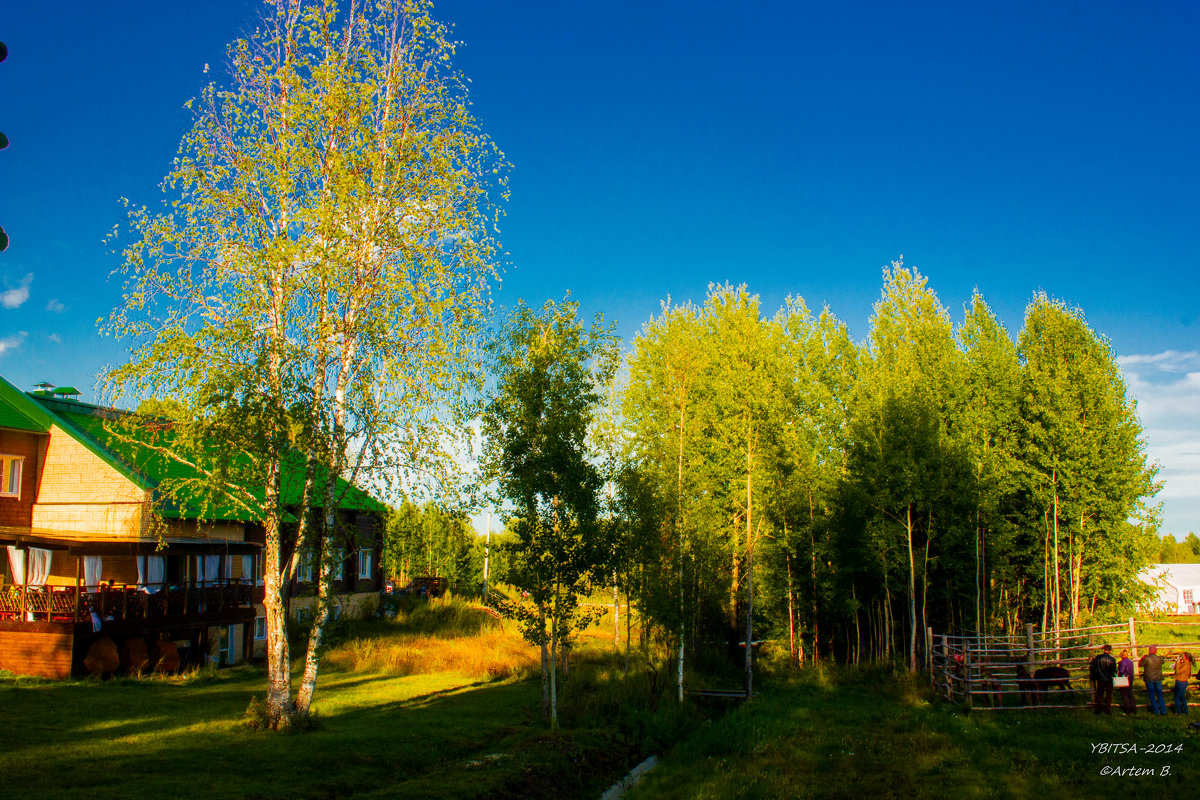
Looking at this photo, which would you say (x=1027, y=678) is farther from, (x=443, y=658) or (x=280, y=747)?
(x=443, y=658)

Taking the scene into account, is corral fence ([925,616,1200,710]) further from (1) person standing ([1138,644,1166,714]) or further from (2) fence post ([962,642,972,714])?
(1) person standing ([1138,644,1166,714])

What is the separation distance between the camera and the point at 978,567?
104 ft

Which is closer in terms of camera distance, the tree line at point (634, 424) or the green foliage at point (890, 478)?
the tree line at point (634, 424)

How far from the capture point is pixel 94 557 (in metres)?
28.9

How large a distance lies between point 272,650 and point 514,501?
23.0 feet

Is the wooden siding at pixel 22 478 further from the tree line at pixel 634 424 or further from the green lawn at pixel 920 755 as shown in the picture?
the green lawn at pixel 920 755

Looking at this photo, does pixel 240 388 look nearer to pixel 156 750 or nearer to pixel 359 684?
pixel 156 750

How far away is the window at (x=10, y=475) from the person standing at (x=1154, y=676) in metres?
36.9

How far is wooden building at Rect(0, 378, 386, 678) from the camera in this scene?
2425 centimetres

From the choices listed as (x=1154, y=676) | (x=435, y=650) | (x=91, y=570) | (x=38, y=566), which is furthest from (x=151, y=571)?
(x=1154, y=676)

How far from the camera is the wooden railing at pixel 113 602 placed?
80.0 ft

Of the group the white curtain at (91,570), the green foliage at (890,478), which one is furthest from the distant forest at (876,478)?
the white curtain at (91,570)

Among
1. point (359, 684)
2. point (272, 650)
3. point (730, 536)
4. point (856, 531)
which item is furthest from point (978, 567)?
point (272, 650)

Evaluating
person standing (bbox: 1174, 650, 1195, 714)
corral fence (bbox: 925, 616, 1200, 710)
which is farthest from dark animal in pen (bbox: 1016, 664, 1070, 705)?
person standing (bbox: 1174, 650, 1195, 714)
